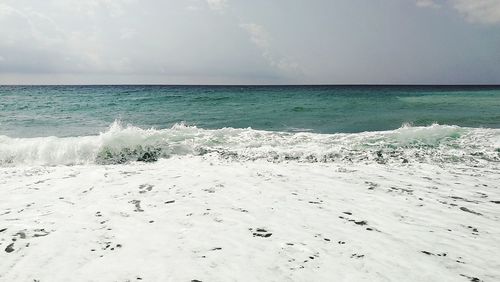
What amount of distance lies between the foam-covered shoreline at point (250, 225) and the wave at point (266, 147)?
1.85 metres

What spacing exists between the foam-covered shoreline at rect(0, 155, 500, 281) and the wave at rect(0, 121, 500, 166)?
185 centimetres

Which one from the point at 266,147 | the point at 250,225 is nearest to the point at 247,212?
the point at 250,225

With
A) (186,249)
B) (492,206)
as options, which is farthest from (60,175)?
(492,206)

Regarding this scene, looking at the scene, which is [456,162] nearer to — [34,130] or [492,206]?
[492,206]

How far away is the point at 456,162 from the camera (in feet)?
30.5

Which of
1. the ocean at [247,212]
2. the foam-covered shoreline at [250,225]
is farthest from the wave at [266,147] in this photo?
the foam-covered shoreline at [250,225]

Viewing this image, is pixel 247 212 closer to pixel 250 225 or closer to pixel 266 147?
pixel 250 225

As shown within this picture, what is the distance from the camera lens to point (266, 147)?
1155 cm

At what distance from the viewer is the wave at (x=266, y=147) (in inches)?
393

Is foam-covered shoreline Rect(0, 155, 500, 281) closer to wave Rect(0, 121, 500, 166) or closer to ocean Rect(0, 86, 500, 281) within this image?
ocean Rect(0, 86, 500, 281)

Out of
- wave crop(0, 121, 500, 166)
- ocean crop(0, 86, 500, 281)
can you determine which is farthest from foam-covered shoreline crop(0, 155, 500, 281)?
wave crop(0, 121, 500, 166)

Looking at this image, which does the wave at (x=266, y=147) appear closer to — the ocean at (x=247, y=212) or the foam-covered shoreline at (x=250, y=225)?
the ocean at (x=247, y=212)

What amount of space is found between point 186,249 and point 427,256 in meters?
3.18

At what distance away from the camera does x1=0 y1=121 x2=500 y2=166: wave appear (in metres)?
9.99
